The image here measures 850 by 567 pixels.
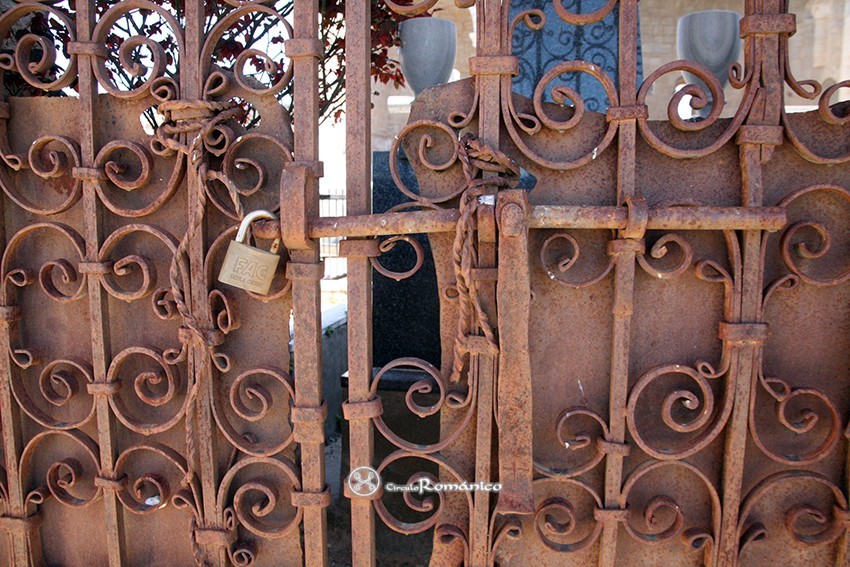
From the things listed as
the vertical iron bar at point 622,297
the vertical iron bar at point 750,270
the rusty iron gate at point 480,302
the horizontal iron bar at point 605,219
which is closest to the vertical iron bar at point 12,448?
the rusty iron gate at point 480,302

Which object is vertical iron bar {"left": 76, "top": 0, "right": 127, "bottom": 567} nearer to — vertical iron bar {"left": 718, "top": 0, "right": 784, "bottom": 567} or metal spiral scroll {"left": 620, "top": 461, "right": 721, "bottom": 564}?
metal spiral scroll {"left": 620, "top": 461, "right": 721, "bottom": 564}

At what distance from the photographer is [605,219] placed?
4.58 feet

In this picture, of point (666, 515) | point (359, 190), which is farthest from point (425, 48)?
point (666, 515)

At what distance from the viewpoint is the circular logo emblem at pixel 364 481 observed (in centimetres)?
157

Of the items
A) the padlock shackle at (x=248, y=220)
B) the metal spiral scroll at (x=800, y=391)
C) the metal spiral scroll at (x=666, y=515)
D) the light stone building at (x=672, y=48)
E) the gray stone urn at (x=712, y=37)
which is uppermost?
the light stone building at (x=672, y=48)

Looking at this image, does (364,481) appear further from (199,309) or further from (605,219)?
(605,219)

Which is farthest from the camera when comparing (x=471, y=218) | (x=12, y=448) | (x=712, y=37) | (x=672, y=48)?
(x=672, y=48)

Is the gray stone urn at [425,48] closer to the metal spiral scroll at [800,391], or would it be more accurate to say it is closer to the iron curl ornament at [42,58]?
the iron curl ornament at [42,58]

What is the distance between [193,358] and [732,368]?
4.89 feet

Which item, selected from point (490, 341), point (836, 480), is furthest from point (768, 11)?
point (836, 480)

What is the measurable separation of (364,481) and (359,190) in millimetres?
815

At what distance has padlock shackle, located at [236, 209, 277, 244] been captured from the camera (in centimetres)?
→ 147

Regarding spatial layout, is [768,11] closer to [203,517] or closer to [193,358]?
[193,358]

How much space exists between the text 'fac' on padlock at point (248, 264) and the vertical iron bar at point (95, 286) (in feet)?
1.57
